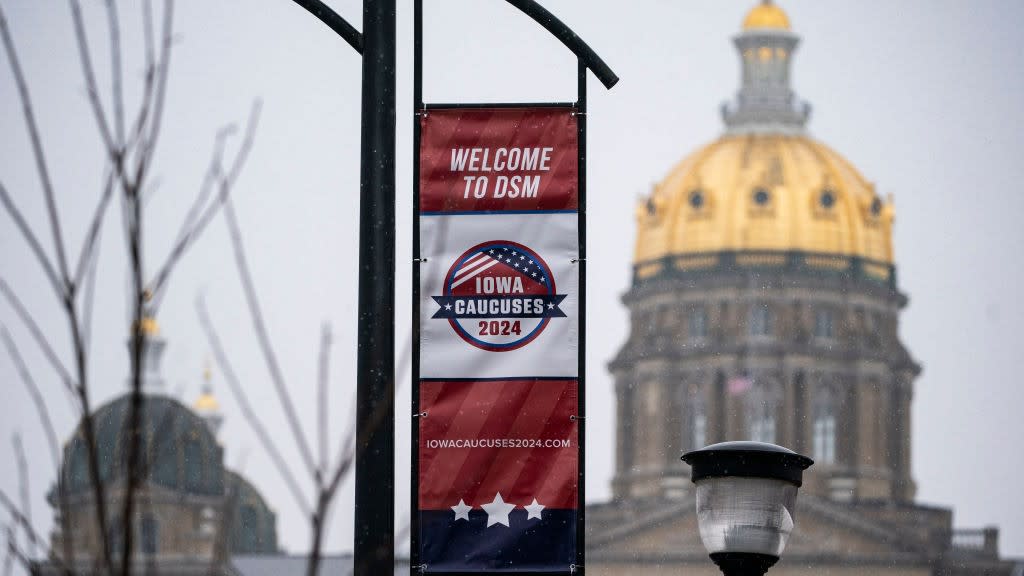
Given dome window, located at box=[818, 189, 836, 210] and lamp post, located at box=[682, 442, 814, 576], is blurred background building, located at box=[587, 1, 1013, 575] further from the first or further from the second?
lamp post, located at box=[682, 442, 814, 576]

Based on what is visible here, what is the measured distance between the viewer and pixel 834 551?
352 feet

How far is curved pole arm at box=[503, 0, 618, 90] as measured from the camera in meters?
9.76

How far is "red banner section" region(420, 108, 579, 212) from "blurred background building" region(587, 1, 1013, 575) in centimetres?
10239

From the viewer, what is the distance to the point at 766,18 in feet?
451

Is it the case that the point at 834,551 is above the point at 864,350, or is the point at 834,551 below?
Answer: below

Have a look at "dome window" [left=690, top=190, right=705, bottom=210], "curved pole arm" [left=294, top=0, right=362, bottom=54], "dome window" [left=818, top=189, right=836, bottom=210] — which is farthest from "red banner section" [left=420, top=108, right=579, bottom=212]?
"dome window" [left=818, top=189, right=836, bottom=210]

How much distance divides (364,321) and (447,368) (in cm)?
149

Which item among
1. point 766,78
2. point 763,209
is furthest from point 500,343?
point 766,78

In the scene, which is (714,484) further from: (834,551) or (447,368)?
(834,551)

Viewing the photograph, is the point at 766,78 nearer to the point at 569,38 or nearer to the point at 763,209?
the point at 763,209

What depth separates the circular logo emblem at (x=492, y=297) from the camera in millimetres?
10070

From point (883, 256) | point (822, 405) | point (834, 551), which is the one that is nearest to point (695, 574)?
point (834, 551)

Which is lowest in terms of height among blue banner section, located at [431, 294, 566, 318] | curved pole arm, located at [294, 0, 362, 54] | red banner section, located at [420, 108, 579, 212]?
blue banner section, located at [431, 294, 566, 318]

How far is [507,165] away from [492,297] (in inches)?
20.1
